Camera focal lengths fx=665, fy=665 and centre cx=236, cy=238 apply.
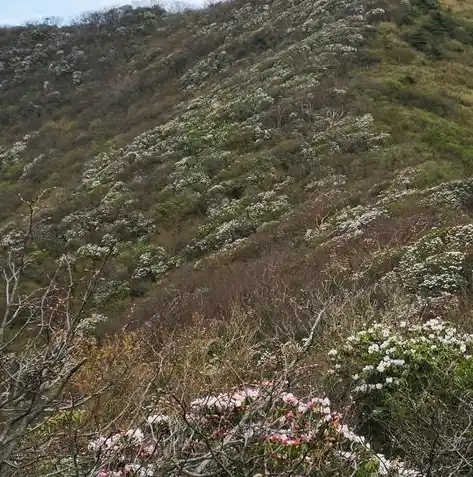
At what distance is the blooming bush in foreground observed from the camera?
3.22 m

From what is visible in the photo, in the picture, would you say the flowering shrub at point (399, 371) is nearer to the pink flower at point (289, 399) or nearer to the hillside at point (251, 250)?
Result: the hillside at point (251, 250)

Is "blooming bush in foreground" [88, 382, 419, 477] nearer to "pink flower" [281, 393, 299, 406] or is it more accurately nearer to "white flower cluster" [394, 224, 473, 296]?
"pink flower" [281, 393, 299, 406]

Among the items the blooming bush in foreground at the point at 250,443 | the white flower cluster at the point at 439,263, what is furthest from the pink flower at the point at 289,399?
the white flower cluster at the point at 439,263

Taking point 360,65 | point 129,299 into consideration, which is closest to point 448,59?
point 360,65

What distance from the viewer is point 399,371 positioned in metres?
6.91

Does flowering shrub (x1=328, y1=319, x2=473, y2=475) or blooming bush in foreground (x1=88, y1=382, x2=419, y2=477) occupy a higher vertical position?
blooming bush in foreground (x1=88, y1=382, x2=419, y2=477)

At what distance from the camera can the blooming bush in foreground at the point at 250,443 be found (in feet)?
10.6

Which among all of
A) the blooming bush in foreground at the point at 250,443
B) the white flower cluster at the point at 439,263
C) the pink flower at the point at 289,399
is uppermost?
the blooming bush in foreground at the point at 250,443

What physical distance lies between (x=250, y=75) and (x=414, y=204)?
66.4 feet

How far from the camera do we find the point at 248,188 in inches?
935

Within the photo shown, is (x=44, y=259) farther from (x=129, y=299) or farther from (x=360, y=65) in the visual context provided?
(x=360, y=65)

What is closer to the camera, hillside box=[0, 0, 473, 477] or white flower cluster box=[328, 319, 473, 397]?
hillside box=[0, 0, 473, 477]

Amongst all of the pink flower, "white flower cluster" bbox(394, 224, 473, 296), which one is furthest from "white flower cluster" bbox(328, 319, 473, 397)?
"white flower cluster" bbox(394, 224, 473, 296)

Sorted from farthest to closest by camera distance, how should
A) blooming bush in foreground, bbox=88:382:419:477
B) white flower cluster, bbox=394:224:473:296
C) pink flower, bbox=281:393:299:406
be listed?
white flower cluster, bbox=394:224:473:296, pink flower, bbox=281:393:299:406, blooming bush in foreground, bbox=88:382:419:477
